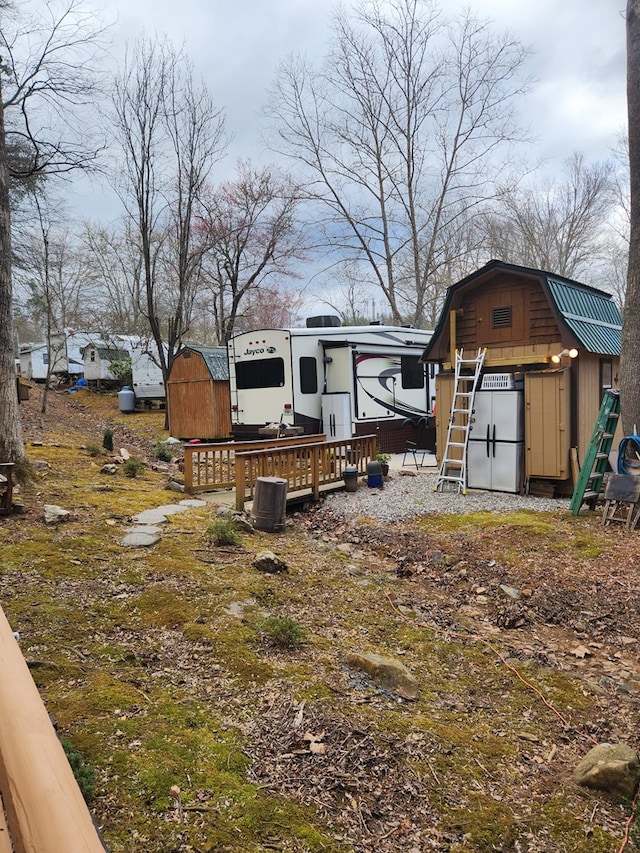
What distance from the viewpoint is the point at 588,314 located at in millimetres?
9562

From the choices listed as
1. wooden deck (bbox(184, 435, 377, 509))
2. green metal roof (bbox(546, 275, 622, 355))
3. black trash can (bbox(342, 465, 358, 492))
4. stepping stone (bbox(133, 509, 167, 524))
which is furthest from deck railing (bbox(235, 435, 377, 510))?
green metal roof (bbox(546, 275, 622, 355))

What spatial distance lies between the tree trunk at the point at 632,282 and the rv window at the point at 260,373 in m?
7.24

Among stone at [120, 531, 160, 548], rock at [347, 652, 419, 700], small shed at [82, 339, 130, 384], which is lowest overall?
rock at [347, 652, 419, 700]

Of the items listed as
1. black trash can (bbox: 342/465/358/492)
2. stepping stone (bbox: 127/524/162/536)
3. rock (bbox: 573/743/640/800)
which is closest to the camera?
rock (bbox: 573/743/640/800)

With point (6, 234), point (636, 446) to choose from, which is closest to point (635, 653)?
point (636, 446)

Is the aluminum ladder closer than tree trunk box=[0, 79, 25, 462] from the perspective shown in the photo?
No

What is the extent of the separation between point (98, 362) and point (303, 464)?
20.2m

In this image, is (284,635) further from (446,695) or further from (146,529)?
(146,529)

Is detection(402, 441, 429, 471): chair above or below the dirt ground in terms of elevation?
above

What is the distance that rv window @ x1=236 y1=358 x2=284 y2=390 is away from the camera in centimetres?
1305

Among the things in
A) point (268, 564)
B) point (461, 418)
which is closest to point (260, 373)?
point (461, 418)

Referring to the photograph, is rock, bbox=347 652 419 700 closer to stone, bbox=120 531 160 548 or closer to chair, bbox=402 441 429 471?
stone, bbox=120 531 160 548

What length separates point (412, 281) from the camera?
875 inches

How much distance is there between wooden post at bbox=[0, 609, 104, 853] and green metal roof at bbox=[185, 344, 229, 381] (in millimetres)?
15608
